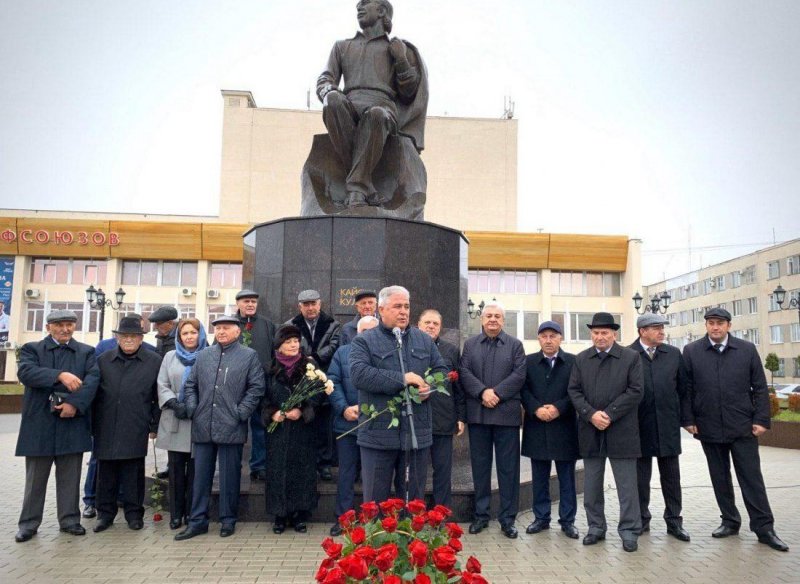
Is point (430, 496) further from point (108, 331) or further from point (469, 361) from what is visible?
point (108, 331)

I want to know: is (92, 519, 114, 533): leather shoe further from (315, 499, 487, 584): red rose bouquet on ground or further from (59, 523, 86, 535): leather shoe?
(315, 499, 487, 584): red rose bouquet on ground

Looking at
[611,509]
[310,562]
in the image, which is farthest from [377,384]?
[611,509]

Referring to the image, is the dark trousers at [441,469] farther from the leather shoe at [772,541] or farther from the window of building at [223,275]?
the window of building at [223,275]

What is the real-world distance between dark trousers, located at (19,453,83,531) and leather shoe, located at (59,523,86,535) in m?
0.02

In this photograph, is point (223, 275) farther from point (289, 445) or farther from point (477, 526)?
point (477, 526)

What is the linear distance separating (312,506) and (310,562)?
2.74ft

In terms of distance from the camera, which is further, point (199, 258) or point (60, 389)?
point (199, 258)

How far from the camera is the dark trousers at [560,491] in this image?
225 inches

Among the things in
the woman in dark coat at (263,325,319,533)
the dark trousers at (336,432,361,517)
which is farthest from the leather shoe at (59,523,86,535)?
the dark trousers at (336,432,361,517)

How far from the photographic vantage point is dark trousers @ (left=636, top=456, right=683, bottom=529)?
5762mm

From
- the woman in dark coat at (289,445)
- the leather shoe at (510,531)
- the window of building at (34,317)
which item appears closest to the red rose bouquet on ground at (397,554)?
the woman in dark coat at (289,445)

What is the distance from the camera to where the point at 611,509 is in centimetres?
682

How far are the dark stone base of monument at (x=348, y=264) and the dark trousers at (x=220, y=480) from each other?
2038 millimetres

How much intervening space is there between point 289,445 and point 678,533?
351 centimetres
